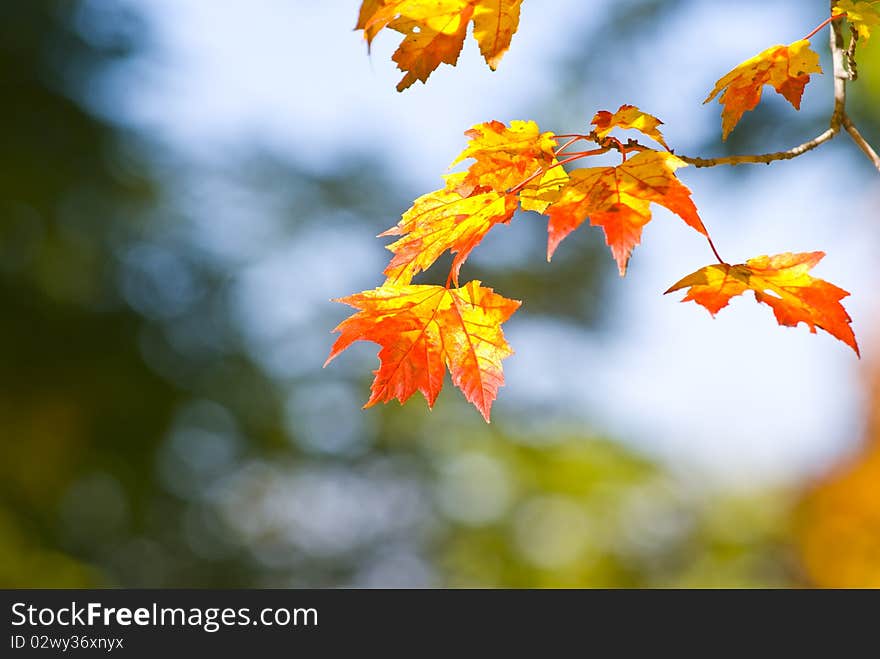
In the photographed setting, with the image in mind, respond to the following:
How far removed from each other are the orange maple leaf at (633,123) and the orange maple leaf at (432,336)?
0.85 feet

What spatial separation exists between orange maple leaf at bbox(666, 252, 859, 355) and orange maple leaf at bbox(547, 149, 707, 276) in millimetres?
95

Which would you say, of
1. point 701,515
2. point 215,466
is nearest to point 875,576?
point 701,515

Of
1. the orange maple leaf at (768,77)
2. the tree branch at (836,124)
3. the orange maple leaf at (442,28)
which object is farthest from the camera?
the orange maple leaf at (768,77)

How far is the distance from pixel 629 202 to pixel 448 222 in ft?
0.81

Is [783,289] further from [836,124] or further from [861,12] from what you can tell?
[861,12]

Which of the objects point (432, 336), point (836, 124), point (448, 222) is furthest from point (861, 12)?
point (432, 336)

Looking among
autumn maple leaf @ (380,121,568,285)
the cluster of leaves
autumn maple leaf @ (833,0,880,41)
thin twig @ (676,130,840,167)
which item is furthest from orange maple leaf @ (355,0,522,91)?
autumn maple leaf @ (833,0,880,41)

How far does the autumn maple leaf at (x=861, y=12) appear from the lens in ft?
3.51

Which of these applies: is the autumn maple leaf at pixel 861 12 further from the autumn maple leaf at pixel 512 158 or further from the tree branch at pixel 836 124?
the autumn maple leaf at pixel 512 158

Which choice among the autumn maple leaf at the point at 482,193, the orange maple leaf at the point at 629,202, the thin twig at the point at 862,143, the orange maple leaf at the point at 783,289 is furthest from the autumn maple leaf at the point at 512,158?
the thin twig at the point at 862,143

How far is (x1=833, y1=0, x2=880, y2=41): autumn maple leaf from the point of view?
107 cm
